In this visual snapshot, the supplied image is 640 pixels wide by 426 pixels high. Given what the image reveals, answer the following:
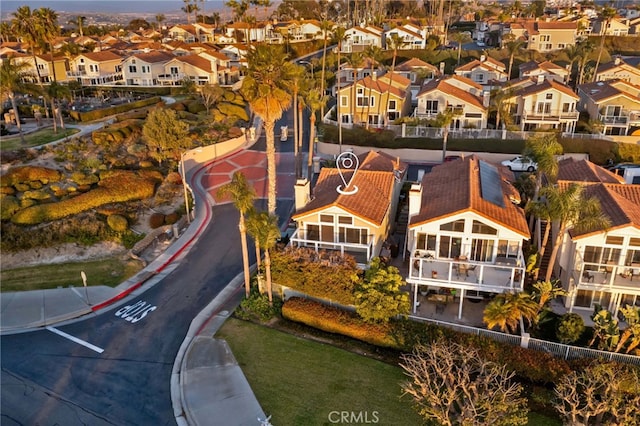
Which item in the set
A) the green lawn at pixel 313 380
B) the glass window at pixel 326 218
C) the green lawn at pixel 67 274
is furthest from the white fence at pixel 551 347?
the green lawn at pixel 67 274

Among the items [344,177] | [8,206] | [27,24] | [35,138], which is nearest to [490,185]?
[344,177]

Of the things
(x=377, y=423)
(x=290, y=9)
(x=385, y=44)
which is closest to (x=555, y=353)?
(x=377, y=423)

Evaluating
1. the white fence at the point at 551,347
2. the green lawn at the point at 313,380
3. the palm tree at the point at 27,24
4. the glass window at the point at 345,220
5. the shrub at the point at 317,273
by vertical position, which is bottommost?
the green lawn at the point at 313,380

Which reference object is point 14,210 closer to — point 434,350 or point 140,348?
point 140,348

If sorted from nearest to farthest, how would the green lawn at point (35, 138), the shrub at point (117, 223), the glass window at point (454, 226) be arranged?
the glass window at point (454, 226) → the shrub at point (117, 223) → the green lawn at point (35, 138)

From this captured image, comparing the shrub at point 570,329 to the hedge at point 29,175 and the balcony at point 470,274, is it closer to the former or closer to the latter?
the balcony at point 470,274

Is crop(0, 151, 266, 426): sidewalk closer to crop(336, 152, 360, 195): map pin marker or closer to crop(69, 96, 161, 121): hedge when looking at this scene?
crop(336, 152, 360, 195): map pin marker
